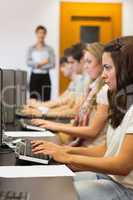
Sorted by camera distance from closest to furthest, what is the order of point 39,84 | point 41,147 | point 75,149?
point 41,147 → point 75,149 → point 39,84

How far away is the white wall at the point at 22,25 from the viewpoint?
614 cm

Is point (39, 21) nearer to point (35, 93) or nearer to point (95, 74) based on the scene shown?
point (35, 93)

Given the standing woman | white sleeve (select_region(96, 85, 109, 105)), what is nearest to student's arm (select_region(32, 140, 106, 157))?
white sleeve (select_region(96, 85, 109, 105))

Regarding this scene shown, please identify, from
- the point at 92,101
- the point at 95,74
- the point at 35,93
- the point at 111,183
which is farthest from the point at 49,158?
the point at 35,93

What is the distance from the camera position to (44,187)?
1.07 metres

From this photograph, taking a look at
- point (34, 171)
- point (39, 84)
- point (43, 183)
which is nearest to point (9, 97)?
point (34, 171)

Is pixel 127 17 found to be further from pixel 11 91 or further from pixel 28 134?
pixel 28 134

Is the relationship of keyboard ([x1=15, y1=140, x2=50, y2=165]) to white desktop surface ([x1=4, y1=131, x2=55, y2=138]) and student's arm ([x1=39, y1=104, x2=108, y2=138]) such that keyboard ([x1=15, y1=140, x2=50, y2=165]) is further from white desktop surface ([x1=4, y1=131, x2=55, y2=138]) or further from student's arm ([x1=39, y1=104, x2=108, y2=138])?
student's arm ([x1=39, y1=104, x2=108, y2=138])

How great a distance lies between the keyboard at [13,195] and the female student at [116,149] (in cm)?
36

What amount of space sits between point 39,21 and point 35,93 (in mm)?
1115

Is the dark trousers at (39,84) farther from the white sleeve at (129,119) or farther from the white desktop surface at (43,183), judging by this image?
the white desktop surface at (43,183)

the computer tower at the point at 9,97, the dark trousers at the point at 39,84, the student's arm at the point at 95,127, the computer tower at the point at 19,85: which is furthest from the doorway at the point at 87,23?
the student's arm at the point at 95,127

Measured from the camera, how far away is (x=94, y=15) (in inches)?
250

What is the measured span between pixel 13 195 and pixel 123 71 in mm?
620
